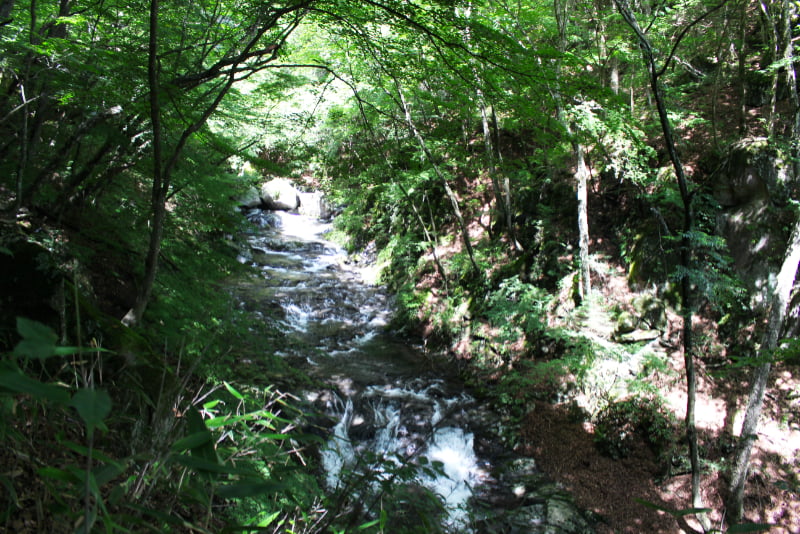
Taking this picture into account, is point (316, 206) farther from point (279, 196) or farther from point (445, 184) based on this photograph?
point (445, 184)

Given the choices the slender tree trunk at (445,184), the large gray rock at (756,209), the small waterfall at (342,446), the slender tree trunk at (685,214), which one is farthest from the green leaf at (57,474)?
the large gray rock at (756,209)

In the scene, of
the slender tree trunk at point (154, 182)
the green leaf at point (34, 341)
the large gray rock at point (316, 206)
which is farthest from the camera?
the large gray rock at point (316, 206)

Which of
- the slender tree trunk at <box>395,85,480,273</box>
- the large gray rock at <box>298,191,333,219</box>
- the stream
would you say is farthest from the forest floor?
the large gray rock at <box>298,191,333,219</box>

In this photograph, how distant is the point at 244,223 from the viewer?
16.4 ft

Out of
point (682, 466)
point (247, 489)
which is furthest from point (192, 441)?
point (682, 466)

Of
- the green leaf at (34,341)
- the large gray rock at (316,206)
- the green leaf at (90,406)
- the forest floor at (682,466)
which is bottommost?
the forest floor at (682,466)

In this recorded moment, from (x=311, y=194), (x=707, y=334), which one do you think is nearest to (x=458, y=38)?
(x=707, y=334)

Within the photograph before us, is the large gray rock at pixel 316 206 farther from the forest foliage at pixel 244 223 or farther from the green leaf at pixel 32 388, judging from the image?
the green leaf at pixel 32 388

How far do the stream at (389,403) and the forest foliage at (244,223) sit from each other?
2.12 ft

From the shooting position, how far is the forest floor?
548 centimetres

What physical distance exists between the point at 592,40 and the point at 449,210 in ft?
19.8

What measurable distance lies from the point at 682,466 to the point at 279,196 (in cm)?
2085

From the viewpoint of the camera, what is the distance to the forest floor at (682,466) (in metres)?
5.48

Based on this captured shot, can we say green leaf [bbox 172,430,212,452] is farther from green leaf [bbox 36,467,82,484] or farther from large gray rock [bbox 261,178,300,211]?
large gray rock [bbox 261,178,300,211]
